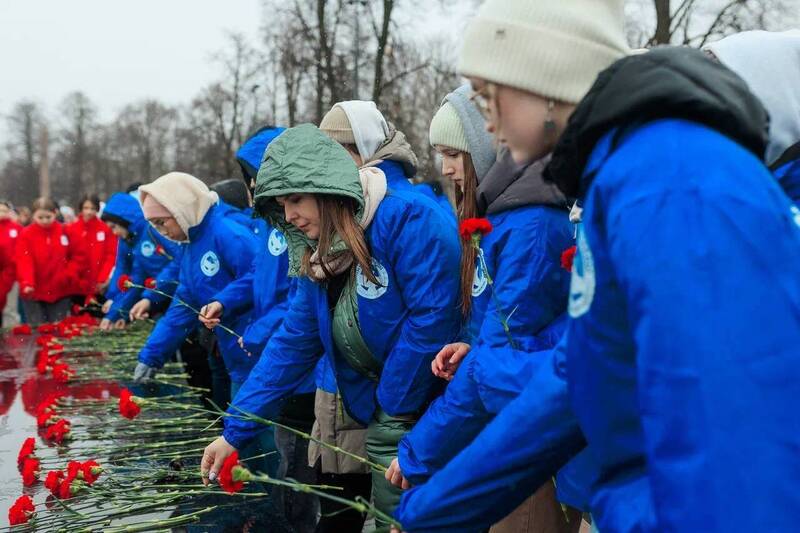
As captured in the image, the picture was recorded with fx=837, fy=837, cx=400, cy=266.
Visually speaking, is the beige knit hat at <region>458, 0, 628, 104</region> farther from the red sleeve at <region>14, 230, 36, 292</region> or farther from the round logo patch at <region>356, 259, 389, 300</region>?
the red sleeve at <region>14, 230, 36, 292</region>

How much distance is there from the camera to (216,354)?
638 centimetres

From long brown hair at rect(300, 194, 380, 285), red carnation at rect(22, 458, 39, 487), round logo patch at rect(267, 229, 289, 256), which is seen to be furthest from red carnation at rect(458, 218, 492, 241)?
red carnation at rect(22, 458, 39, 487)

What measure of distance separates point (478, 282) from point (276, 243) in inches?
85.3

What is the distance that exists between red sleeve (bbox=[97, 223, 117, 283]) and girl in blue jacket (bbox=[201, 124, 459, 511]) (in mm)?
9644

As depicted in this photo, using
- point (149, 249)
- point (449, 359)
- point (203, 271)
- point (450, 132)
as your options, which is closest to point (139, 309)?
point (203, 271)

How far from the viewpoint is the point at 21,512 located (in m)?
3.22

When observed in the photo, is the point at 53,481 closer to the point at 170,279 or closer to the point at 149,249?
the point at 170,279

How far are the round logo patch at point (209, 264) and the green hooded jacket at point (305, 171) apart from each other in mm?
2726

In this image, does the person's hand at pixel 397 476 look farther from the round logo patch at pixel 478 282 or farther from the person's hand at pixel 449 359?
the round logo patch at pixel 478 282

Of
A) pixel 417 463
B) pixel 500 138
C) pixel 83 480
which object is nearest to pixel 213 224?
pixel 83 480

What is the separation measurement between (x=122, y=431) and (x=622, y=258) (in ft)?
14.1

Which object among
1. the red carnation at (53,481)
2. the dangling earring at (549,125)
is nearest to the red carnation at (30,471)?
the red carnation at (53,481)

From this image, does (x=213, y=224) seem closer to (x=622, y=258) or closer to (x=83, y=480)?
(x=83, y=480)

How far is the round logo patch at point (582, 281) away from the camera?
44.9 inches
